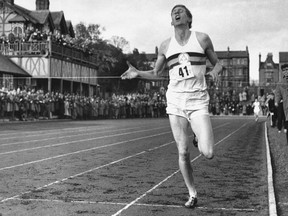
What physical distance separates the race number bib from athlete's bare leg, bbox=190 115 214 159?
0.48 meters

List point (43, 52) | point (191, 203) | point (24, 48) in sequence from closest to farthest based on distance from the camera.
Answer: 1. point (191, 203)
2. point (43, 52)
3. point (24, 48)

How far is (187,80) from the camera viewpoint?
615 centimetres

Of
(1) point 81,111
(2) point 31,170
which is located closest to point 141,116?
(1) point 81,111

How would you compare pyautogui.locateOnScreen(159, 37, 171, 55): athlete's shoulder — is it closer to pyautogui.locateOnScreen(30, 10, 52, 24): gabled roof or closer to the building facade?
the building facade

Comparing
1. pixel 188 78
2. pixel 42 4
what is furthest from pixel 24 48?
pixel 188 78

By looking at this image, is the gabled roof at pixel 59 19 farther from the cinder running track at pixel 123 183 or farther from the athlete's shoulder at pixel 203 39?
the athlete's shoulder at pixel 203 39

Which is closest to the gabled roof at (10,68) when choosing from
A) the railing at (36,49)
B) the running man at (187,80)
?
the railing at (36,49)

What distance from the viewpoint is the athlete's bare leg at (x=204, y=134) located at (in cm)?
589

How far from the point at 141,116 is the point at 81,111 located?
12311mm

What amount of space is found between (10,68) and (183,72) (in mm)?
41494

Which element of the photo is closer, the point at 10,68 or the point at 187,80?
the point at 187,80

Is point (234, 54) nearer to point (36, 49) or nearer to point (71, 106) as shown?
point (36, 49)

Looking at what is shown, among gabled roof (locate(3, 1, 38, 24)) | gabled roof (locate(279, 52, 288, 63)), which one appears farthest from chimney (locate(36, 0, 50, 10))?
gabled roof (locate(279, 52, 288, 63))

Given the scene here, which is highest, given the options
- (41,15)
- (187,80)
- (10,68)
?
(41,15)
